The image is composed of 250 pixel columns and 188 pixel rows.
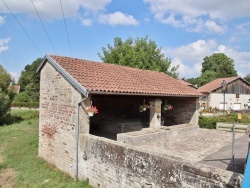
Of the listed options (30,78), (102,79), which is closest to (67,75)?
(102,79)

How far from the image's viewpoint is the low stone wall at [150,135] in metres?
9.34

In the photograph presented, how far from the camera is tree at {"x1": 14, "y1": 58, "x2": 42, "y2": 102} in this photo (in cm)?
4369

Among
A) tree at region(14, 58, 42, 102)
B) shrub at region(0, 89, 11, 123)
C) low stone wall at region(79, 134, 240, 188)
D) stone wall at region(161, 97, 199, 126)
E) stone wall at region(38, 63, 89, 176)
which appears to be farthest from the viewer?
tree at region(14, 58, 42, 102)

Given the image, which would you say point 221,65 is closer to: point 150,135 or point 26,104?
point 26,104

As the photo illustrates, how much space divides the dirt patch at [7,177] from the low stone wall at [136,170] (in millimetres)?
2955

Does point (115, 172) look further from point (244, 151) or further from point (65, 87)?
point (244, 151)

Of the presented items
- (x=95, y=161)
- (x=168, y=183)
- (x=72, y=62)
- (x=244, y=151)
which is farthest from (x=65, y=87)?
(x=244, y=151)

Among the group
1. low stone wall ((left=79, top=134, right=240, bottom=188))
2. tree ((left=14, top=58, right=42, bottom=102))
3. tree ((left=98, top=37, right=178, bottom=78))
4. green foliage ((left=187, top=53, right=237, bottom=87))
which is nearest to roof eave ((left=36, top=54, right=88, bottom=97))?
low stone wall ((left=79, top=134, right=240, bottom=188))

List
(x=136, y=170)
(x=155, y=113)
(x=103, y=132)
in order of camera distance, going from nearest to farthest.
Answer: (x=136, y=170) → (x=155, y=113) → (x=103, y=132)

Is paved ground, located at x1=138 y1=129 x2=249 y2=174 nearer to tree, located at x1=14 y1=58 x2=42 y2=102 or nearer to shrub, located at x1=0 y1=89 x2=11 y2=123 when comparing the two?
shrub, located at x1=0 y1=89 x2=11 y2=123

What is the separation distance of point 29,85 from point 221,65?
161ft

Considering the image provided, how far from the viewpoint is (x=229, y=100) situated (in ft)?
128

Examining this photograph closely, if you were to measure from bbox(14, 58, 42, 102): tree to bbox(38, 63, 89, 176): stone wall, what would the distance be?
3555cm

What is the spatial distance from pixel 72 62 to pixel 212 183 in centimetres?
818
